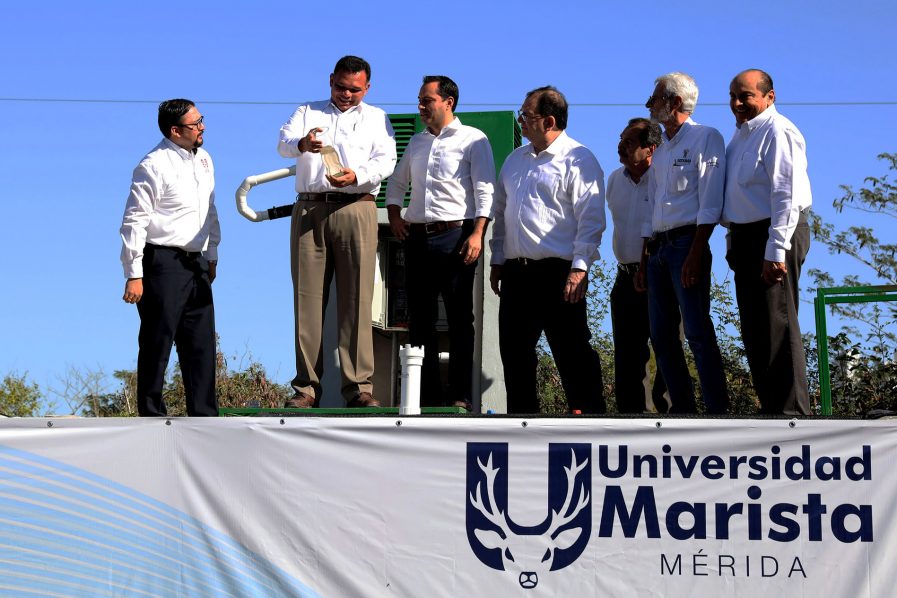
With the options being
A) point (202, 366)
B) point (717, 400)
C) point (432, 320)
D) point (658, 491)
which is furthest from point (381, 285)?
point (658, 491)

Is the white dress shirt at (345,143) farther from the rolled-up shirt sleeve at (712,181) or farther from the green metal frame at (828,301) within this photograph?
the green metal frame at (828,301)

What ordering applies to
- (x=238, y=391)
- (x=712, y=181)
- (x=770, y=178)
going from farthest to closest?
(x=238, y=391)
(x=712, y=181)
(x=770, y=178)

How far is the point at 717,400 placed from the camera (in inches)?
221

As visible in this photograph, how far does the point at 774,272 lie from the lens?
5289 mm

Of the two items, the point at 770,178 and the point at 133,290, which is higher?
the point at 770,178

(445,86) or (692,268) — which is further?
(445,86)

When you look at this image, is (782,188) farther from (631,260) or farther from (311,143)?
(311,143)

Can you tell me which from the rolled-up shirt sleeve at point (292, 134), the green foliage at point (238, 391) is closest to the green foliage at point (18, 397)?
the green foliage at point (238, 391)

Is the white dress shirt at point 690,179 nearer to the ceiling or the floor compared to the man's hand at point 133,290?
nearer to the ceiling

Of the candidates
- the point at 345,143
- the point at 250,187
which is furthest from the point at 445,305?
Result: the point at 250,187

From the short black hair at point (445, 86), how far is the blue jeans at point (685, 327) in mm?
1513

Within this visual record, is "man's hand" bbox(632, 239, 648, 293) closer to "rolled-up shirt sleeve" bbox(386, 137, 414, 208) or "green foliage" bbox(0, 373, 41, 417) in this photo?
"rolled-up shirt sleeve" bbox(386, 137, 414, 208)

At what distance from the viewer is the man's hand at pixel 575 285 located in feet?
19.6

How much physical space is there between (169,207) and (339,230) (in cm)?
94
